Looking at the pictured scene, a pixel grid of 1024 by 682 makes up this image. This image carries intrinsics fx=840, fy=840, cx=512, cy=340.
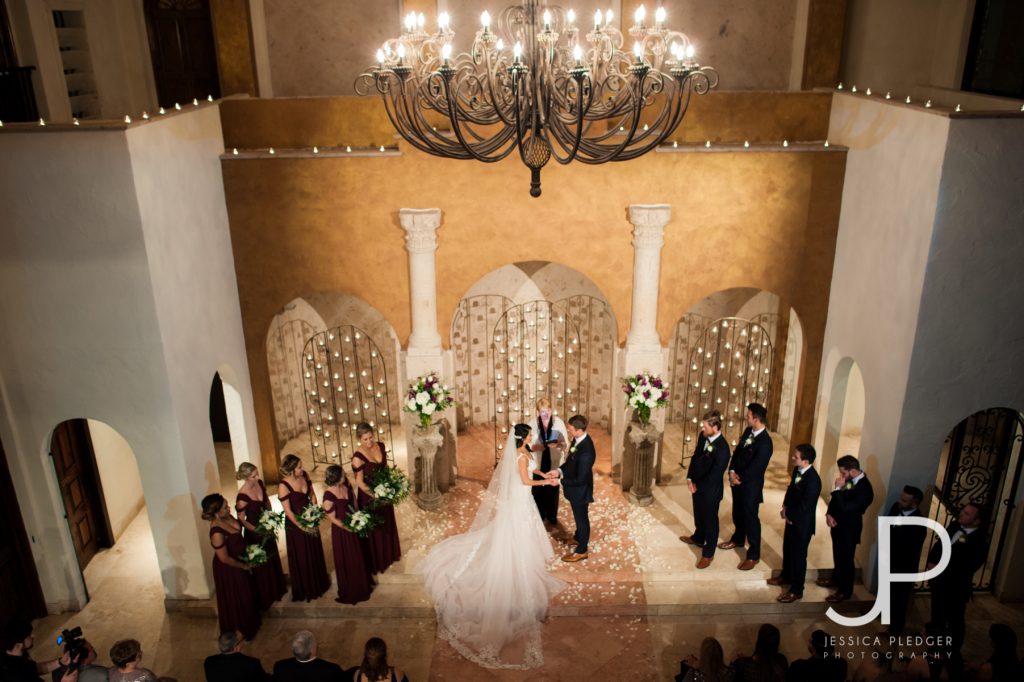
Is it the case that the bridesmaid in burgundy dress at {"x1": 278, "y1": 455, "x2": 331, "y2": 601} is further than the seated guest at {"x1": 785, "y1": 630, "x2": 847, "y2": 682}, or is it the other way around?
the bridesmaid in burgundy dress at {"x1": 278, "y1": 455, "x2": 331, "y2": 601}

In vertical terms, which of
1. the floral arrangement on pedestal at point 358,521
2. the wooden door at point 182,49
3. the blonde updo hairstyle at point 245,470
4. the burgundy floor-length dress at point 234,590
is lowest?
the burgundy floor-length dress at point 234,590

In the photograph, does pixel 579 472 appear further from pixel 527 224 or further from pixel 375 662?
pixel 375 662

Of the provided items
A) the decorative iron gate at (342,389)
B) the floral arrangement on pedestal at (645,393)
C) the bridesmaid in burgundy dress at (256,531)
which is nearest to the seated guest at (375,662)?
the bridesmaid in burgundy dress at (256,531)

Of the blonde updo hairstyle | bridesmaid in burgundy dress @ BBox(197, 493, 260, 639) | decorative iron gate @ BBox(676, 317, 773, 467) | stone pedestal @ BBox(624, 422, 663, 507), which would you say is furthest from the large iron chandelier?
decorative iron gate @ BBox(676, 317, 773, 467)

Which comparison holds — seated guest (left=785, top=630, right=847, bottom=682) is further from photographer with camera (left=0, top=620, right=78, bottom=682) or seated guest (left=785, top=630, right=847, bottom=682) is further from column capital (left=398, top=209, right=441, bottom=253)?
column capital (left=398, top=209, right=441, bottom=253)

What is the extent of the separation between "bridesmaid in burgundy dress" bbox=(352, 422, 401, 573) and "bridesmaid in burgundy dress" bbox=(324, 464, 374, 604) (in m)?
0.14

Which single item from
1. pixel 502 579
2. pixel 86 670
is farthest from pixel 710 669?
pixel 86 670

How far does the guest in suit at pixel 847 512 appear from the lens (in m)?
7.78

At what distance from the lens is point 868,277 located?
866cm

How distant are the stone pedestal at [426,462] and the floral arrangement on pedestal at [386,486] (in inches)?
47.3

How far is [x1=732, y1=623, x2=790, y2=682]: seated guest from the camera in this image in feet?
20.2

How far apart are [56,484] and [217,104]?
4.26m

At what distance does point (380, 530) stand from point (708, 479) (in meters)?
3.38

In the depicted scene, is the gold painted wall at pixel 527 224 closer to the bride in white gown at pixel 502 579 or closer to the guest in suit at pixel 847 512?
the bride in white gown at pixel 502 579
